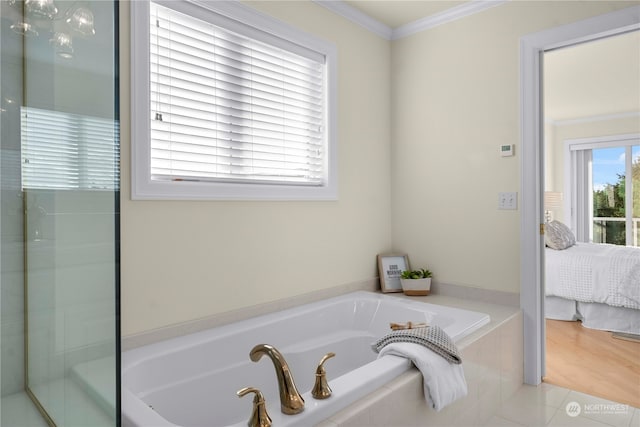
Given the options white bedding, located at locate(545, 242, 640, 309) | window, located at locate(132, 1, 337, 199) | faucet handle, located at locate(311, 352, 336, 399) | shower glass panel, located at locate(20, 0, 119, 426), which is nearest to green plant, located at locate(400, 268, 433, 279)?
window, located at locate(132, 1, 337, 199)

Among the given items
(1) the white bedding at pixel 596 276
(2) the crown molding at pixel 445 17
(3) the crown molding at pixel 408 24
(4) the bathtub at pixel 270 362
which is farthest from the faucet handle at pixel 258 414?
(1) the white bedding at pixel 596 276

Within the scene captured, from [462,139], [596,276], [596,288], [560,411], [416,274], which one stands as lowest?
[560,411]

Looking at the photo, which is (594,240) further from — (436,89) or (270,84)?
(270,84)

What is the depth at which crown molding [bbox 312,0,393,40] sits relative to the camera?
2674 millimetres

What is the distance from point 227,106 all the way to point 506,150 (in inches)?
70.0

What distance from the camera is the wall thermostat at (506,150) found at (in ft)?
8.48

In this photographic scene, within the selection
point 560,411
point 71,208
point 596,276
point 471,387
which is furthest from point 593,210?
point 71,208

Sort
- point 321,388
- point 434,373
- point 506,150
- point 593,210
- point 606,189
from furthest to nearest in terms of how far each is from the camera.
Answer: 1. point 593,210
2. point 606,189
3. point 506,150
4. point 434,373
5. point 321,388

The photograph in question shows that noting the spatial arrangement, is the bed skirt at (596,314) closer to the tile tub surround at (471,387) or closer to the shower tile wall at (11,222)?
the tile tub surround at (471,387)

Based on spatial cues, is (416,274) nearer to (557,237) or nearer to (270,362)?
(270,362)

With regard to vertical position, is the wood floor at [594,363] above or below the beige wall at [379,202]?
below

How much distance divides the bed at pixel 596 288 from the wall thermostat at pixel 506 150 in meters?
1.92

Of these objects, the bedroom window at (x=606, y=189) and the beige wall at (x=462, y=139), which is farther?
the bedroom window at (x=606, y=189)

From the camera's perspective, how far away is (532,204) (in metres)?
2.50
